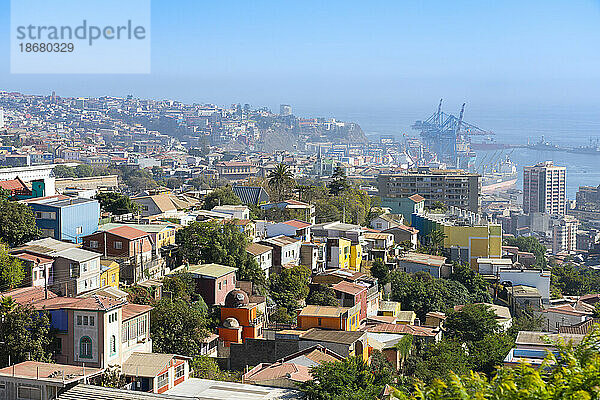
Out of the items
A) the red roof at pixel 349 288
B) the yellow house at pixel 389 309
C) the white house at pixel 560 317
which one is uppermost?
the red roof at pixel 349 288

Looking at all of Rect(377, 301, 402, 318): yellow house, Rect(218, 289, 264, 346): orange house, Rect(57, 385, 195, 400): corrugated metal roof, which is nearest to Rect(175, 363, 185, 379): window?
Rect(57, 385, 195, 400): corrugated metal roof

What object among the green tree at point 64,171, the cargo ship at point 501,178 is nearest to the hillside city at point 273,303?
the green tree at point 64,171

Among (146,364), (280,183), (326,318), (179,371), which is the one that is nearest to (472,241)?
(280,183)

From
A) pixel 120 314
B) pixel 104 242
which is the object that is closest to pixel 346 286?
pixel 104 242

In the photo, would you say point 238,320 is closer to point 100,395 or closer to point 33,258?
point 33,258

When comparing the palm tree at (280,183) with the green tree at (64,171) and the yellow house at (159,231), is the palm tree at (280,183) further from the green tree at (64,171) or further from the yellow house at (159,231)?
the green tree at (64,171)

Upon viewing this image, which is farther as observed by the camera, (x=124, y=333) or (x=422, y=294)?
(x=422, y=294)

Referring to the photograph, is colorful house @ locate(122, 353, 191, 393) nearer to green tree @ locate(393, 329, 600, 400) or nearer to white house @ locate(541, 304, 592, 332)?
green tree @ locate(393, 329, 600, 400)
